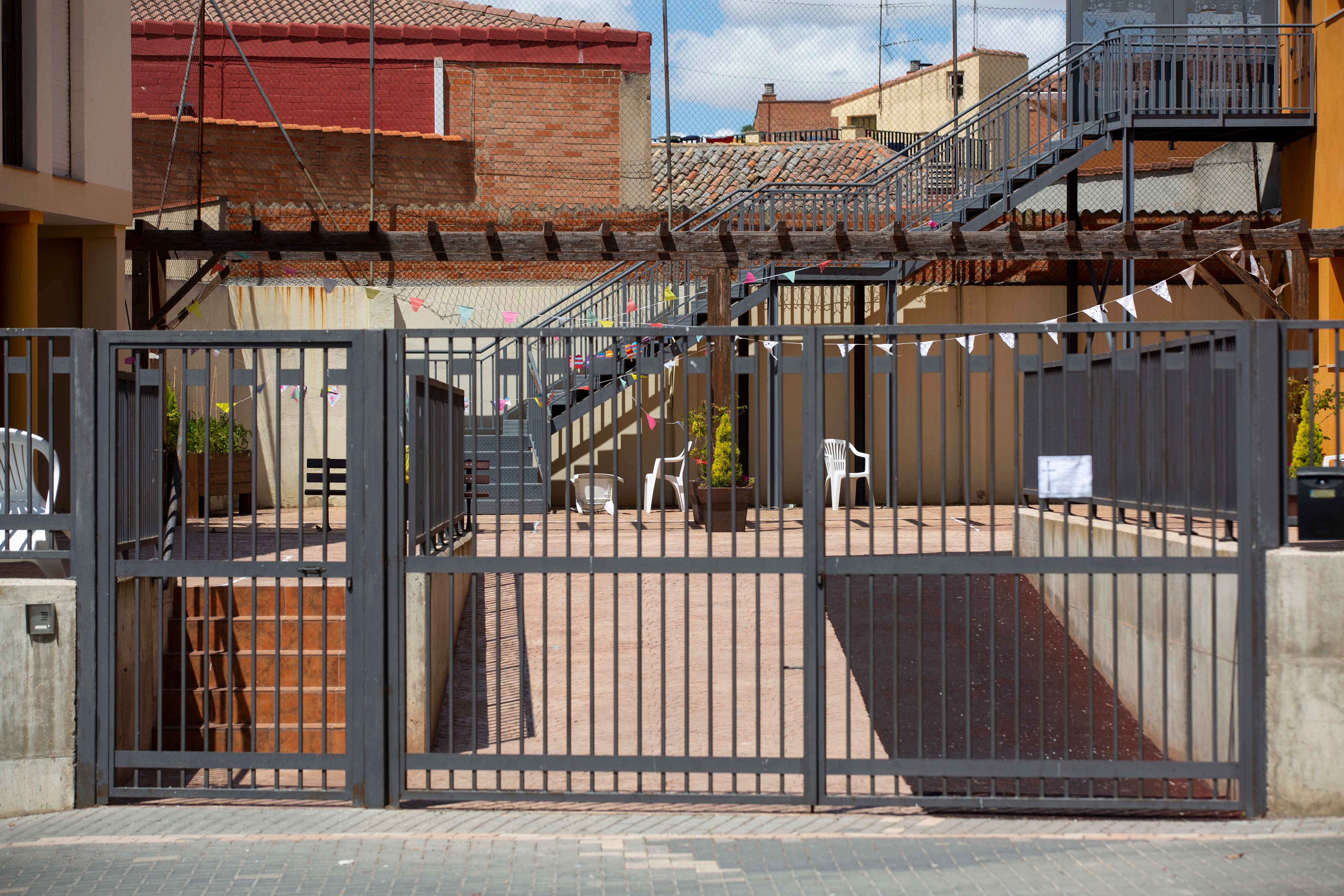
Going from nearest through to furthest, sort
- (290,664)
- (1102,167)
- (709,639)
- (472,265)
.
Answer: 1. (709,639)
2. (290,664)
3. (472,265)
4. (1102,167)

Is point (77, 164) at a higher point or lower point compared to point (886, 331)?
higher

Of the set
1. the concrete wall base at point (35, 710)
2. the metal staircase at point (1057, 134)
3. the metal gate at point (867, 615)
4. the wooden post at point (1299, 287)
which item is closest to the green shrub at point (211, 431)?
the metal staircase at point (1057, 134)

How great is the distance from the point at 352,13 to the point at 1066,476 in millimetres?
22521

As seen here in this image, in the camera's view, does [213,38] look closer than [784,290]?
No

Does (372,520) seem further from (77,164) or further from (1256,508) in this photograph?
(77,164)

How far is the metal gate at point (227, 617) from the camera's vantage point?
17.4ft

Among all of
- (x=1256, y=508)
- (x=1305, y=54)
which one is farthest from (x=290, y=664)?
(x=1305, y=54)

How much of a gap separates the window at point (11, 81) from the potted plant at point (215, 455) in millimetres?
2840

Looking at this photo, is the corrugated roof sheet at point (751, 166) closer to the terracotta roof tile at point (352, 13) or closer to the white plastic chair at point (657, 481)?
the terracotta roof tile at point (352, 13)

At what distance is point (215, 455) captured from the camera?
13438 millimetres

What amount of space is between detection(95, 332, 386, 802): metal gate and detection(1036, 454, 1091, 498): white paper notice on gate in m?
2.94

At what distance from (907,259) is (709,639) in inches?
340

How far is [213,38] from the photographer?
2161 centimetres

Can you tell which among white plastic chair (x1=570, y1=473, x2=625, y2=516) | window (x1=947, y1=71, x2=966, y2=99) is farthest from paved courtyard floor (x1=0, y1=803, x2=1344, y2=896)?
window (x1=947, y1=71, x2=966, y2=99)
